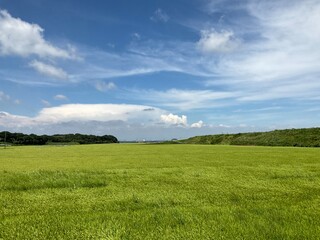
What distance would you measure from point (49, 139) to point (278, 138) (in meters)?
109

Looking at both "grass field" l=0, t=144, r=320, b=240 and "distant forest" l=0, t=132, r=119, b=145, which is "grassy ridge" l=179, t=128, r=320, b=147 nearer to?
"grass field" l=0, t=144, r=320, b=240

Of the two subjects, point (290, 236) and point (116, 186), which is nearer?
point (290, 236)

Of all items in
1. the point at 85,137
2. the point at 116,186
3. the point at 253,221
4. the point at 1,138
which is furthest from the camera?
the point at 85,137

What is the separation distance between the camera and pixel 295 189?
40.4 ft

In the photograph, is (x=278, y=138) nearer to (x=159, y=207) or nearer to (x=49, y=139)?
(x=159, y=207)

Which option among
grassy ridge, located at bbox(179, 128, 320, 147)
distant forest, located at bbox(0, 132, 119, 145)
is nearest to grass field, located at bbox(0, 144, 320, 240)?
Result: grassy ridge, located at bbox(179, 128, 320, 147)

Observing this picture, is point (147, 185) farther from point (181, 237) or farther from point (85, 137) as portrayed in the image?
point (85, 137)

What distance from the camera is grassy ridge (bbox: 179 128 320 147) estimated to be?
6856cm

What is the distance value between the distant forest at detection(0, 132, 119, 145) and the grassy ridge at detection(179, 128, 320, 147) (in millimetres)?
78570

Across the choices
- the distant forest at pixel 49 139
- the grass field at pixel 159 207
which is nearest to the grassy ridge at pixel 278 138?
the grass field at pixel 159 207

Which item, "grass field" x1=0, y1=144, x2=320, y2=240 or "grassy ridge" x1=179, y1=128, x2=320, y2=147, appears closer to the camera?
"grass field" x1=0, y1=144, x2=320, y2=240

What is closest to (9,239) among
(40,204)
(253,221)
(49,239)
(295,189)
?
(49,239)

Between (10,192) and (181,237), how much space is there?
786 cm

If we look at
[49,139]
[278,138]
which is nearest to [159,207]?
[278,138]
